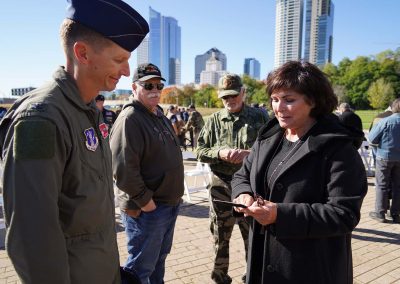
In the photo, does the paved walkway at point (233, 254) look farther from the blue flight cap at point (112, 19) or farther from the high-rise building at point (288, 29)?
the high-rise building at point (288, 29)

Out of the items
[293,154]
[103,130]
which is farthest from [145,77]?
[293,154]

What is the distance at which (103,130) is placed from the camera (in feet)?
5.50

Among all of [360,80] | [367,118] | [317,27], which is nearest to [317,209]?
[367,118]

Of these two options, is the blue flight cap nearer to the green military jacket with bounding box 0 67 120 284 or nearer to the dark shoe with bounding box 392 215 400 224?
the green military jacket with bounding box 0 67 120 284

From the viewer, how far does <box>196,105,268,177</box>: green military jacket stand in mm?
3383

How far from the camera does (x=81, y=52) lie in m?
1.38

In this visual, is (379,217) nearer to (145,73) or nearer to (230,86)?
(230,86)

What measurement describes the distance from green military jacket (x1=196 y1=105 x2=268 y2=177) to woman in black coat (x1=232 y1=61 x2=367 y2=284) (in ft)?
3.95

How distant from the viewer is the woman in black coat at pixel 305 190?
69.8 inches

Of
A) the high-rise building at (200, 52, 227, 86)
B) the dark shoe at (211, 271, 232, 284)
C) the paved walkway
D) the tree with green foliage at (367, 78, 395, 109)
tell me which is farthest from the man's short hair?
the high-rise building at (200, 52, 227, 86)

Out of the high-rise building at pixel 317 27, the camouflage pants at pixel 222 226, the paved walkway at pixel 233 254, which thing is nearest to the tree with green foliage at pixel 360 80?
the high-rise building at pixel 317 27

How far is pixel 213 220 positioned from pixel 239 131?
3.43 feet

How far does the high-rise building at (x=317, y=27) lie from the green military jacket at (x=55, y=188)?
463 ft

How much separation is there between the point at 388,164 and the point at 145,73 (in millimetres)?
4974
